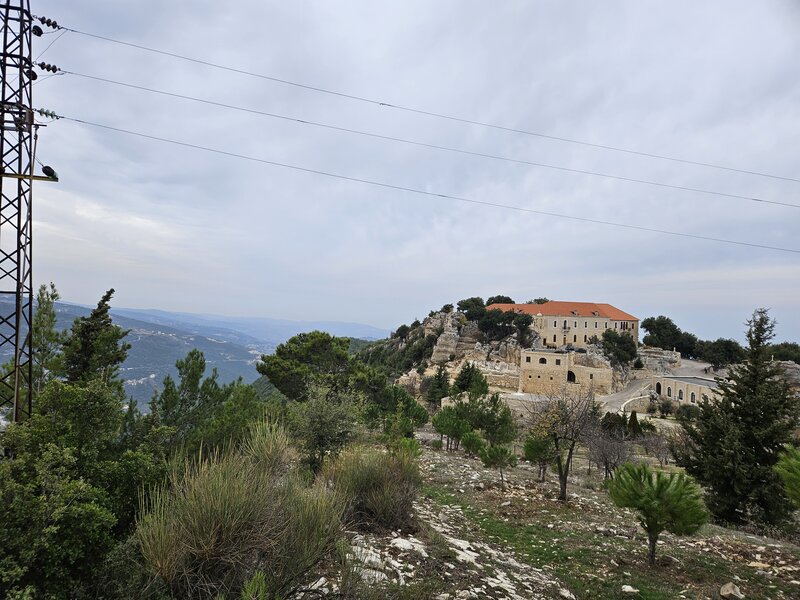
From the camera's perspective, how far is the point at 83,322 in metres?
9.16

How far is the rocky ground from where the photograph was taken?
4598 millimetres

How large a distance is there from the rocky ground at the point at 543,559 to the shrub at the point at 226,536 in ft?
1.57

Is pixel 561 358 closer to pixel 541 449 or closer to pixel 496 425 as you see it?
pixel 496 425

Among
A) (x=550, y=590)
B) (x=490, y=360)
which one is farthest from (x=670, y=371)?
(x=550, y=590)

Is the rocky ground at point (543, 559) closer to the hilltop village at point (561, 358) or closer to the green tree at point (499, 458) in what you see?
the green tree at point (499, 458)

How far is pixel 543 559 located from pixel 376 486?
3300 millimetres

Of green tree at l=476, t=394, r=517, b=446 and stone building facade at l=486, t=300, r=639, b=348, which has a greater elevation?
stone building facade at l=486, t=300, r=639, b=348

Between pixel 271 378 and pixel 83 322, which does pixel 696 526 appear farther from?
pixel 271 378

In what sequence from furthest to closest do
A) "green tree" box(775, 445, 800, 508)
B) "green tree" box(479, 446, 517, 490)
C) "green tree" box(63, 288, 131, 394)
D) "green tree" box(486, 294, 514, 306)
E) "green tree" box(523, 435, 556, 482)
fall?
1. "green tree" box(486, 294, 514, 306)
2. "green tree" box(523, 435, 556, 482)
3. "green tree" box(479, 446, 517, 490)
4. "green tree" box(63, 288, 131, 394)
5. "green tree" box(775, 445, 800, 508)

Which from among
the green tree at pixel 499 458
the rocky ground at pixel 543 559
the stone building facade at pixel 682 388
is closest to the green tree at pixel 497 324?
the stone building facade at pixel 682 388

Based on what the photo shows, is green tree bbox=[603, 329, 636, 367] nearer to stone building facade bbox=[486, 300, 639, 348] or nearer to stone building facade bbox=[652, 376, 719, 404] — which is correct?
stone building facade bbox=[486, 300, 639, 348]

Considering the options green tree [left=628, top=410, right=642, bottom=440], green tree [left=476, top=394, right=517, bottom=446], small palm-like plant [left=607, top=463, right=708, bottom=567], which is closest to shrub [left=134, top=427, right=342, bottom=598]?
small palm-like plant [left=607, top=463, right=708, bottom=567]

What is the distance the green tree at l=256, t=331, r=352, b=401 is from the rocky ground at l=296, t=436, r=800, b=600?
12287 mm

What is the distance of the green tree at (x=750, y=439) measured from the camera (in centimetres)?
979
